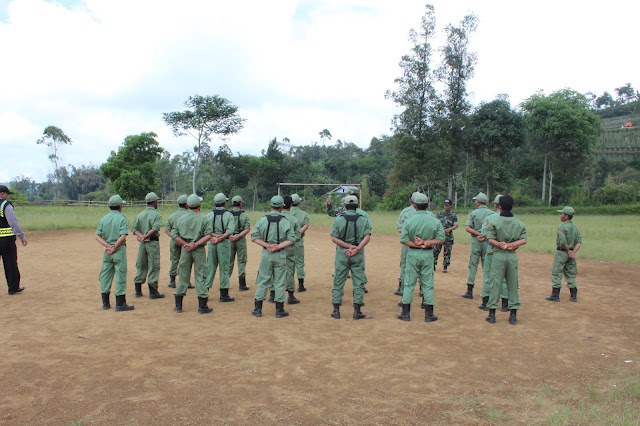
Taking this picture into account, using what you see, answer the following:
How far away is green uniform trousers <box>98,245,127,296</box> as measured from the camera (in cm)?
734

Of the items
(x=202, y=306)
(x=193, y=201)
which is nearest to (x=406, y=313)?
(x=202, y=306)

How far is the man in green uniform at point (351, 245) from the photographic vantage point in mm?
7035

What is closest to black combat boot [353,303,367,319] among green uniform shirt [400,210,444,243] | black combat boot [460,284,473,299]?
green uniform shirt [400,210,444,243]

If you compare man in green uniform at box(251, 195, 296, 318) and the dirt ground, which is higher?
man in green uniform at box(251, 195, 296, 318)

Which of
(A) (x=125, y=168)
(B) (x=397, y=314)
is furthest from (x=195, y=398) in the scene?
(A) (x=125, y=168)

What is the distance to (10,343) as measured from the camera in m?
5.83

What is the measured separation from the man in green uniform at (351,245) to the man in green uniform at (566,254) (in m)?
4.17

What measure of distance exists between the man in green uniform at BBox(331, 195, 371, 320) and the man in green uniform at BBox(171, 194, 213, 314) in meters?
2.27

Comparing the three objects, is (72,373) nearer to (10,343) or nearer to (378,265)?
(10,343)

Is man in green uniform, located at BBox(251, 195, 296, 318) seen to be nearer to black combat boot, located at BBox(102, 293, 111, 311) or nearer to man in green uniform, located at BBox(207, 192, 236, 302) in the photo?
man in green uniform, located at BBox(207, 192, 236, 302)

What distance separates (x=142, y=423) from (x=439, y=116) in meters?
31.1

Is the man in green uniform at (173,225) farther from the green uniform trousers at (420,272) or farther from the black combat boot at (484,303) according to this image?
the black combat boot at (484,303)

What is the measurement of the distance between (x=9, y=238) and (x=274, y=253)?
568cm

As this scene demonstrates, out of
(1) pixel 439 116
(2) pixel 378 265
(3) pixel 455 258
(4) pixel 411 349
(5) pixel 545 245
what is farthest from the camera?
(1) pixel 439 116
